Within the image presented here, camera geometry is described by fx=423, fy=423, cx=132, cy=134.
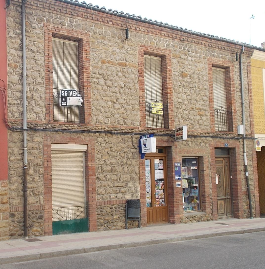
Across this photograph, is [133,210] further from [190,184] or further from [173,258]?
[173,258]

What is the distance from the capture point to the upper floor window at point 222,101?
17.4 meters

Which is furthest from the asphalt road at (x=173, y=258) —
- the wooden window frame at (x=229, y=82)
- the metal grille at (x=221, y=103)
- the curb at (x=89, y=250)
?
the wooden window frame at (x=229, y=82)

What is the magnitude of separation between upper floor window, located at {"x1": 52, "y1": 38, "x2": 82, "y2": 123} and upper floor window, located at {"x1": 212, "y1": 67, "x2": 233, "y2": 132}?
6.43 m

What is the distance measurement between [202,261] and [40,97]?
671 cm

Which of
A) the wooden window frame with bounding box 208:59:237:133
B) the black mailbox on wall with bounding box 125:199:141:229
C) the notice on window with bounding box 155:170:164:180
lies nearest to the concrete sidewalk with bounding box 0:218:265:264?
the black mailbox on wall with bounding box 125:199:141:229

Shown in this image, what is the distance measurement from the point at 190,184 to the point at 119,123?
13.7 feet

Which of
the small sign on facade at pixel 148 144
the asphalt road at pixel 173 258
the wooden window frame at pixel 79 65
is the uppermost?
the wooden window frame at pixel 79 65

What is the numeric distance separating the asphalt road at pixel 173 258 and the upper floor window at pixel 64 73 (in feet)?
15.5

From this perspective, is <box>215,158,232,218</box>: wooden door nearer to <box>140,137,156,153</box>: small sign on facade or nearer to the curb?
the curb

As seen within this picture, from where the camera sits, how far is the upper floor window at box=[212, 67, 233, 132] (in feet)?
57.1

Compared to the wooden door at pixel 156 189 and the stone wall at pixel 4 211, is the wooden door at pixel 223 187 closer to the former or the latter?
the wooden door at pixel 156 189

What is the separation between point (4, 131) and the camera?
11758mm

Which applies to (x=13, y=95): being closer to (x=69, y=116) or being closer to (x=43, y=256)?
(x=69, y=116)

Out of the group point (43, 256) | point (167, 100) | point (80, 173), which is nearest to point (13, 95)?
point (80, 173)
